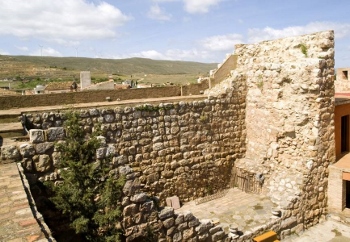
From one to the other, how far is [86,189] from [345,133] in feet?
30.9

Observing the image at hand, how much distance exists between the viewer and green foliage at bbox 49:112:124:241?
17.3 ft

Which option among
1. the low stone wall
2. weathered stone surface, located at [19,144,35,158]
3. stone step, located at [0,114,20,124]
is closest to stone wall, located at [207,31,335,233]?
the low stone wall

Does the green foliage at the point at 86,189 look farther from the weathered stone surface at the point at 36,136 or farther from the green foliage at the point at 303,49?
the green foliage at the point at 303,49

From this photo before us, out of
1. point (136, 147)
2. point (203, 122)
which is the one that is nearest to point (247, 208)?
point (203, 122)

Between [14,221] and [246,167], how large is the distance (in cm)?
898

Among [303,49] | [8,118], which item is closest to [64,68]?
[8,118]

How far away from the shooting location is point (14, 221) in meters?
3.63

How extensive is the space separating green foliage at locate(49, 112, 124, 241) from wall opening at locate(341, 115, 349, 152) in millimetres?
8654

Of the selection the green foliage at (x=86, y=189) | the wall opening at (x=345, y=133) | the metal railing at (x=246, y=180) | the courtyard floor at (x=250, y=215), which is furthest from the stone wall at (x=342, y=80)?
the green foliage at (x=86, y=189)

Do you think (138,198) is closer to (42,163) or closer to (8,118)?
(42,163)

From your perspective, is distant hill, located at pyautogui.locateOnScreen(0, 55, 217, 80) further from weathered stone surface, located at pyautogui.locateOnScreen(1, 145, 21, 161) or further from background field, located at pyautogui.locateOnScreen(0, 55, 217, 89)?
weathered stone surface, located at pyautogui.locateOnScreen(1, 145, 21, 161)

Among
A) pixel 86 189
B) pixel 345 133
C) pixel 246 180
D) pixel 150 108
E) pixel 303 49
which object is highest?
pixel 303 49

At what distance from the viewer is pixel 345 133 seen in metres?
11.1

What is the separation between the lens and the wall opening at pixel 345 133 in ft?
36.3
